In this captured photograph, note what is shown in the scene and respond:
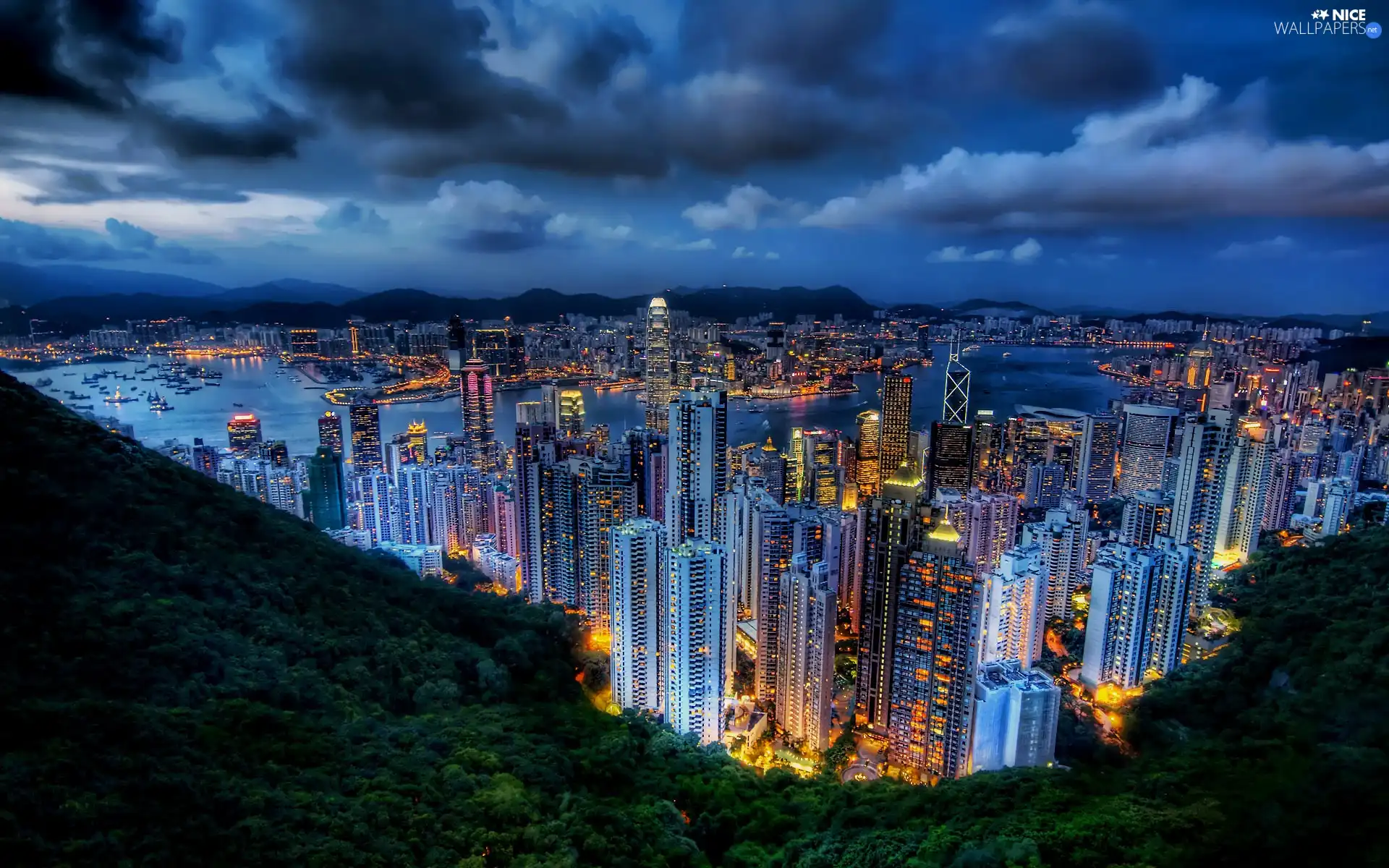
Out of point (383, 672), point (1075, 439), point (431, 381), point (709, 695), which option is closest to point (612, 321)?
point (431, 381)

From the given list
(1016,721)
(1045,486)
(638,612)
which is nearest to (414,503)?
(638,612)

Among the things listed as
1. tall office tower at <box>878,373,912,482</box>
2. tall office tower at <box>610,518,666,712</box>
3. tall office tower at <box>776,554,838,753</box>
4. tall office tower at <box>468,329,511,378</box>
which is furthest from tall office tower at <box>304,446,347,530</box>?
tall office tower at <box>878,373,912,482</box>

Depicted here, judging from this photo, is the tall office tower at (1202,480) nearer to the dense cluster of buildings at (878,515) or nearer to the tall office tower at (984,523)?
the dense cluster of buildings at (878,515)

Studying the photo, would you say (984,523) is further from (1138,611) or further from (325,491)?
(325,491)

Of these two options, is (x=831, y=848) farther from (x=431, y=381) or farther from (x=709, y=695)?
(x=431, y=381)

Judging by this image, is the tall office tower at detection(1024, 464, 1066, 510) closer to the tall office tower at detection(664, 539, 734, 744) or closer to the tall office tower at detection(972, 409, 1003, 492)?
the tall office tower at detection(972, 409, 1003, 492)

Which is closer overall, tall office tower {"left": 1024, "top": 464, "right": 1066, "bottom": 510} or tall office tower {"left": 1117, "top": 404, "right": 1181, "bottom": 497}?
tall office tower {"left": 1024, "top": 464, "right": 1066, "bottom": 510}
